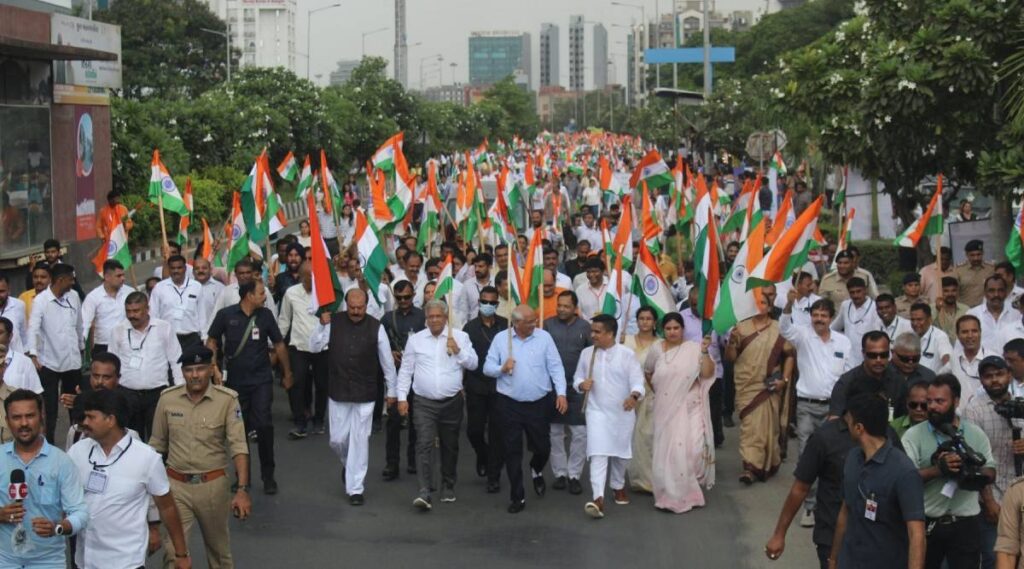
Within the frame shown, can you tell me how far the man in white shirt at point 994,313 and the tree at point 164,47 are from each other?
59.6 meters

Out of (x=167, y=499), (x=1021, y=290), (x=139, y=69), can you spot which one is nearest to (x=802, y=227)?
(x=1021, y=290)

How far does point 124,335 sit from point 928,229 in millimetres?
7348

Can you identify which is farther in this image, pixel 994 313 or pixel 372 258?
pixel 372 258

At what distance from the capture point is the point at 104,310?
11.9 m

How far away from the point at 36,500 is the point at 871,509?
10.8ft

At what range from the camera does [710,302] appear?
11266 mm

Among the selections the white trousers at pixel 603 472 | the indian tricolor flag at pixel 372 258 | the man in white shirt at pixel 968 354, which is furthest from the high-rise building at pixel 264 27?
the man in white shirt at pixel 968 354

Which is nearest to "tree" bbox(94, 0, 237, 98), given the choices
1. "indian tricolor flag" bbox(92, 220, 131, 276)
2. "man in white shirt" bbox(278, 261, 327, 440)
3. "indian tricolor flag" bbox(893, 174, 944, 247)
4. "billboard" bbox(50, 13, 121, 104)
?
"billboard" bbox(50, 13, 121, 104)

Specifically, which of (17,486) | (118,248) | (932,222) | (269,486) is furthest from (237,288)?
(17,486)

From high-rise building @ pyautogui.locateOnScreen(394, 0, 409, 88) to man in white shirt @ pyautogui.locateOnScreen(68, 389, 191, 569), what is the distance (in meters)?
83.9

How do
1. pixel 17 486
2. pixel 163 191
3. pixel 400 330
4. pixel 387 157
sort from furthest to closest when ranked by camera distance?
pixel 387 157 → pixel 163 191 → pixel 400 330 → pixel 17 486

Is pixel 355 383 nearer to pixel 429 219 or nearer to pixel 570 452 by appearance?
pixel 570 452

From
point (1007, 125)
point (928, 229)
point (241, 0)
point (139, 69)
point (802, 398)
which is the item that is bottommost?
point (802, 398)

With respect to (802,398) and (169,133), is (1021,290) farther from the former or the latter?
(169,133)
